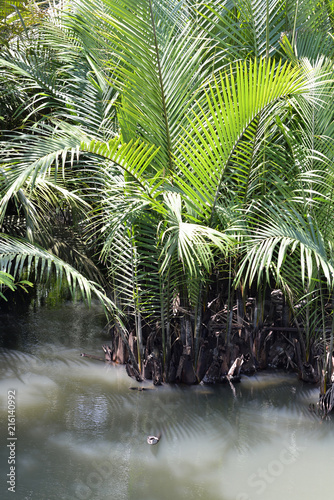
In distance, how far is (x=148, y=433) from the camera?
2959 millimetres

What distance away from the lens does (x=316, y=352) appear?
3688mm

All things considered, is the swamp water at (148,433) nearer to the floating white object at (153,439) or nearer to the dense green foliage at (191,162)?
the floating white object at (153,439)

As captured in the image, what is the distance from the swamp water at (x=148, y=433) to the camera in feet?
8.01

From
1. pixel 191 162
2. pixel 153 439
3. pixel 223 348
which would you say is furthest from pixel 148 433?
pixel 191 162

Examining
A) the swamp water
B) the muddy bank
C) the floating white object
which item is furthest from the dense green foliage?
the floating white object

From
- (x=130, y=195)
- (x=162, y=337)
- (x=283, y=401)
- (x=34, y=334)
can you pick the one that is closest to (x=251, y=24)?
(x=130, y=195)

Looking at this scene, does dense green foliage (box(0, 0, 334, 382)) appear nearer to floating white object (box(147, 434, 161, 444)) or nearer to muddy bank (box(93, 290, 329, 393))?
muddy bank (box(93, 290, 329, 393))

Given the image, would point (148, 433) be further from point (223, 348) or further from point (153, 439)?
point (223, 348)

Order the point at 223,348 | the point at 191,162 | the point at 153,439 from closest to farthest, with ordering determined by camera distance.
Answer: the point at 153,439 < the point at 191,162 < the point at 223,348

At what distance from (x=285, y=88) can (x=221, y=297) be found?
185cm

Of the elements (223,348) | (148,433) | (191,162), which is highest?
(191,162)

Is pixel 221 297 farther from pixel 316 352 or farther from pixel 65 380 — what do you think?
pixel 65 380

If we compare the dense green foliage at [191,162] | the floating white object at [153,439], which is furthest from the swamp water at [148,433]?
the dense green foliage at [191,162]

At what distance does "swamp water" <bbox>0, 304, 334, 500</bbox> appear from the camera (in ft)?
8.01
